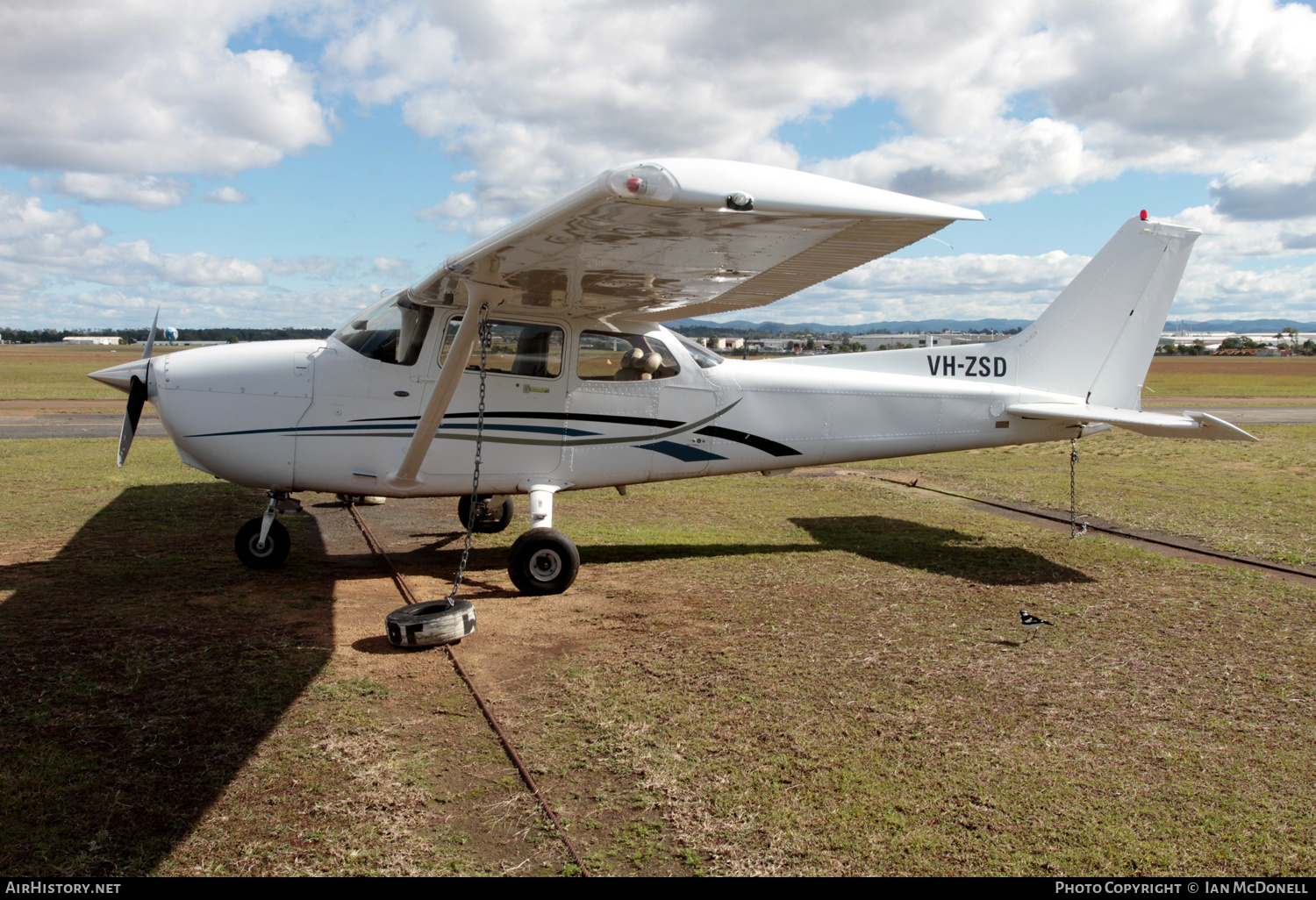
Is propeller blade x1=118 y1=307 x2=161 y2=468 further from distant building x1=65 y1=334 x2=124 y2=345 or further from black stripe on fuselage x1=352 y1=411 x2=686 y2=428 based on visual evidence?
distant building x1=65 y1=334 x2=124 y2=345

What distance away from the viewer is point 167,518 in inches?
363

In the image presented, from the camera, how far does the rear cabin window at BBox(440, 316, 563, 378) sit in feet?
23.2

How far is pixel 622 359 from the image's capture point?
24.5 feet

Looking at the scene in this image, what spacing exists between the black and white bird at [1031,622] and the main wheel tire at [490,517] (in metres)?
5.24

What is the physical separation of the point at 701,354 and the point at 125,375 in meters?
5.05

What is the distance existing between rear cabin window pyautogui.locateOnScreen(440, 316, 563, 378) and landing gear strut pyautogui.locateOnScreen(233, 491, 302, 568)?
1.92m

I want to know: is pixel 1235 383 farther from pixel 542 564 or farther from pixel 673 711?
pixel 673 711

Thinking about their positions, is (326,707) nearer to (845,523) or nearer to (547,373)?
(547,373)

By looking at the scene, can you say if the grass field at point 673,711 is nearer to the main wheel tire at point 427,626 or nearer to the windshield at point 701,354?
the main wheel tire at point 427,626

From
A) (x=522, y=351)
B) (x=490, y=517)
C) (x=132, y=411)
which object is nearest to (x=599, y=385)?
(x=522, y=351)

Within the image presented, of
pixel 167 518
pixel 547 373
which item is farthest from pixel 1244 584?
pixel 167 518

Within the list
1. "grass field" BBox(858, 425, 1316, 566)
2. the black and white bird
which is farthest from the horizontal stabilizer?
the black and white bird

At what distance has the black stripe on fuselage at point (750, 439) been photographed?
7.72m
